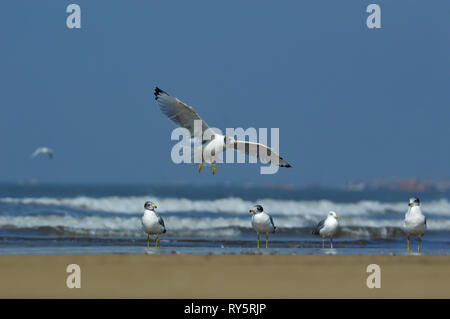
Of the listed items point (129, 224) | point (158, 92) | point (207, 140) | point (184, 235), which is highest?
point (158, 92)

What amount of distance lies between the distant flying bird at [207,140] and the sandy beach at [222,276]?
170 centimetres

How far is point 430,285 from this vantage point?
331 inches

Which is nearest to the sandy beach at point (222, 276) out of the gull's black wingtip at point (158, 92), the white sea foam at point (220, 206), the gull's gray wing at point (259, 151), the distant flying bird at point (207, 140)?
the distant flying bird at point (207, 140)

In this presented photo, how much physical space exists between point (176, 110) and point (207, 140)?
86 centimetres

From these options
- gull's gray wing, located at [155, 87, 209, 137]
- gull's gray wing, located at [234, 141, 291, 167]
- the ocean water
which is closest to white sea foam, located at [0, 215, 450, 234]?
the ocean water

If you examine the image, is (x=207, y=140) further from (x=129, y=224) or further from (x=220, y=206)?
(x=220, y=206)

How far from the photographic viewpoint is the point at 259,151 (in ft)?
39.5

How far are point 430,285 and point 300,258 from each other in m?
2.24

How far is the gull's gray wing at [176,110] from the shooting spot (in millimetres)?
10812

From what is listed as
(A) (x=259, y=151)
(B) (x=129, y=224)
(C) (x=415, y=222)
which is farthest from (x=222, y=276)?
(B) (x=129, y=224)

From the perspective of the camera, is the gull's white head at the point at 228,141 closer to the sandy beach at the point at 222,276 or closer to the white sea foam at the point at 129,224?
the sandy beach at the point at 222,276

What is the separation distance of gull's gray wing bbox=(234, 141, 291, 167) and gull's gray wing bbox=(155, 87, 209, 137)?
0.72 metres
